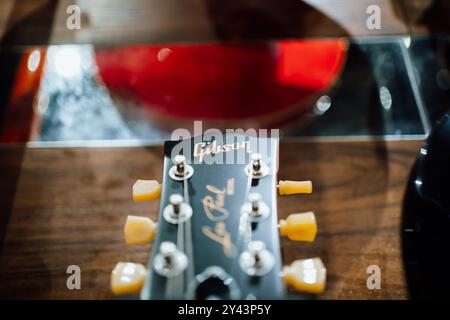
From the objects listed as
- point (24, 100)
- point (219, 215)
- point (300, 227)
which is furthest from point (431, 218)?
point (24, 100)

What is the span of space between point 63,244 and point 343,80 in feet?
2.41

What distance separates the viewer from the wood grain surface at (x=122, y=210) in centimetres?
105

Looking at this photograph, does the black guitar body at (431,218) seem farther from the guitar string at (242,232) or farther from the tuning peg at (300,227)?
the guitar string at (242,232)

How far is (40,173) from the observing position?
120 cm

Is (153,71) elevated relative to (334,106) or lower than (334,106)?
elevated

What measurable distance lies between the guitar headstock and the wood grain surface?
0.71 feet

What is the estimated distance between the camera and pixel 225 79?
1.35m

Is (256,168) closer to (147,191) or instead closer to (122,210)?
(147,191)

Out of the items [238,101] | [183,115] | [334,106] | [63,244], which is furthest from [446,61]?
[63,244]

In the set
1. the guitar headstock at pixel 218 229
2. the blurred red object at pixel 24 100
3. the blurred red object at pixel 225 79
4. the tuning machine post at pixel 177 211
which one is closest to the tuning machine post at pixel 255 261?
the guitar headstock at pixel 218 229

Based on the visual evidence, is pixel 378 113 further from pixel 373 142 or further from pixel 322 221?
pixel 322 221

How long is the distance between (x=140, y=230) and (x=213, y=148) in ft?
0.58

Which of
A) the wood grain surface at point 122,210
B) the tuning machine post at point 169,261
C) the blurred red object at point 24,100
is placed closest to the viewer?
the tuning machine post at point 169,261
